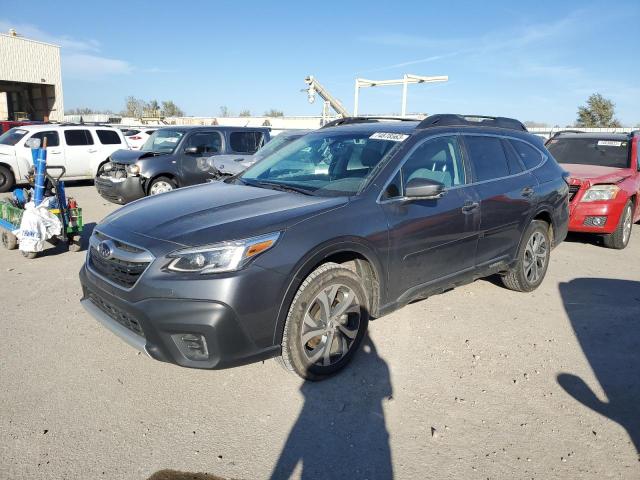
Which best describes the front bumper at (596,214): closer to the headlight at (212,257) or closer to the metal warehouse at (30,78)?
the headlight at (212,257)

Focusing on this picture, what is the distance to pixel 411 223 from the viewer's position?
141 inches

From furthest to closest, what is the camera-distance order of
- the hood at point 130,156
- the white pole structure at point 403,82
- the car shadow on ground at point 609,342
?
1. the white pole structure at point 403,82
2. the hood at point 130,156
3. the car shadow on ground at point 609,342

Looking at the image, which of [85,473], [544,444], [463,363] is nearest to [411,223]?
[463,363]

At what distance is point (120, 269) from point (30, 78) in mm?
41168

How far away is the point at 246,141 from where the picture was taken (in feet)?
35.9

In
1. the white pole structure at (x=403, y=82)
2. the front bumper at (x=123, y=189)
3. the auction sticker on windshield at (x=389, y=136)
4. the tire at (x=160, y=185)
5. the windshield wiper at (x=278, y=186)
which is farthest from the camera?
the white pole structure at (x=403, y=82)

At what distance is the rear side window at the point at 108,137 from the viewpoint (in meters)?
13.4

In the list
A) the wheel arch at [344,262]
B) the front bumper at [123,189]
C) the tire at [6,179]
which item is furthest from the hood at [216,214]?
the tire at [6,179]

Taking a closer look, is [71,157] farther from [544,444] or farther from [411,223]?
[544,444]

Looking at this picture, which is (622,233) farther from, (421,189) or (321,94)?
(321,94)

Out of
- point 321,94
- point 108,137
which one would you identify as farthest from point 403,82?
point 108,137

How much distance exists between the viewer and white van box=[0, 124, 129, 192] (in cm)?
1194

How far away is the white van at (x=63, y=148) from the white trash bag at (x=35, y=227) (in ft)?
23.7

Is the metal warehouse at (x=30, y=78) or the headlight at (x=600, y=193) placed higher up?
the metal warehouse at (x=30, y=78)
